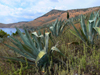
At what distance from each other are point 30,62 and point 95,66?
1.28 m

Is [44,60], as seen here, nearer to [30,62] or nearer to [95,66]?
[30,62]

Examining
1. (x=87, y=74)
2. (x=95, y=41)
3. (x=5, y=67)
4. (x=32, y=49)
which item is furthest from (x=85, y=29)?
(x=5, y=67)

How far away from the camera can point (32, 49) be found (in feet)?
5.71

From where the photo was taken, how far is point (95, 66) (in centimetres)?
152

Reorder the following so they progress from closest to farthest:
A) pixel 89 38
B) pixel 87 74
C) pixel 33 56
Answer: pixel 87 74
pixel 33 56
pixel 89 38

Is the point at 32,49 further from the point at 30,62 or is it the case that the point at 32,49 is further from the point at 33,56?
the point at 30,62

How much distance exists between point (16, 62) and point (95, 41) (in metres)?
2.22

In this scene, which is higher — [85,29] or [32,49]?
[85,29]

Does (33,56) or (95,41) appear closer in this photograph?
(33,56)

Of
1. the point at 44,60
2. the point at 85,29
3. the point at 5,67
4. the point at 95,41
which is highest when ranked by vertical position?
the point at 85,29

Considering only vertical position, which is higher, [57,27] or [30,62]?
[57,27]

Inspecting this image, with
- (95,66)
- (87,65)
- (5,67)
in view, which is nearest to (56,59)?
(87,65)

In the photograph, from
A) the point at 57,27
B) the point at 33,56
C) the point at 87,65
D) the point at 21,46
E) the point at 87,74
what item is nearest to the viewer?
the point at 87,74

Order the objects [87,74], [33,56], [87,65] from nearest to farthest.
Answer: [87,74] → [87,65] → [33,56]
